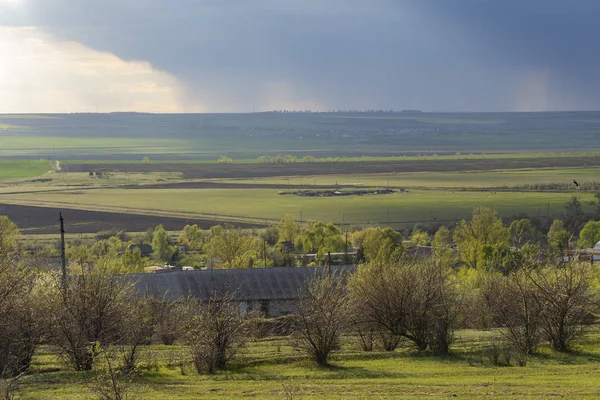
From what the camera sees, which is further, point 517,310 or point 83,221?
point 83,221

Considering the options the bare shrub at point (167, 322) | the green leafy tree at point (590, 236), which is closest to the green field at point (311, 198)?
the green leafy tree at point (590, 236)

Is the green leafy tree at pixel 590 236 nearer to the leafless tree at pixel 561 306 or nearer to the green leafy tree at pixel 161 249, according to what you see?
the green leafy tree at pixel 161 249

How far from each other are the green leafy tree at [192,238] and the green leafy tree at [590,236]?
3121cm

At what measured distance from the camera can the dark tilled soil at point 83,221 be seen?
93206 mm

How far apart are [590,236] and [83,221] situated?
5486cm

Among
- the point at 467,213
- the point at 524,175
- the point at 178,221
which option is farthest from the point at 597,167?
the point at 178,221

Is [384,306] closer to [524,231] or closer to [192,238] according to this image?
[524,231]

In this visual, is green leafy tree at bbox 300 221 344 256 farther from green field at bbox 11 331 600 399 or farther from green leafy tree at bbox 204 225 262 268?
green field at bbox 11 331 600 399

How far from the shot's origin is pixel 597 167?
176 m

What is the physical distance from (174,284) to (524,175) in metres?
128

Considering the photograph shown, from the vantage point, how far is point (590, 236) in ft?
236

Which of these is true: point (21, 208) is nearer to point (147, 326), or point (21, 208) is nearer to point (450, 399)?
point (147, 326)

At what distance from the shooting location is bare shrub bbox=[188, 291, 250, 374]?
Result: 2400 centimetres

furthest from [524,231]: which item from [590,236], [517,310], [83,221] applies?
[83,221]
